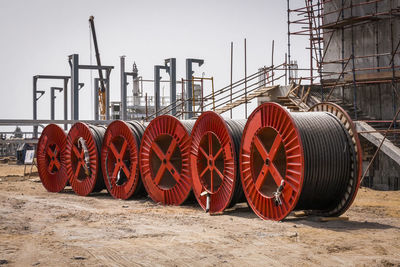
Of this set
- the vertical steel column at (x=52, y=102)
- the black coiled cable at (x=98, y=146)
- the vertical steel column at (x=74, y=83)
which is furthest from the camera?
the vertical steel column at (x=52, y=102)

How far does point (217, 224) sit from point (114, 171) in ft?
22.3

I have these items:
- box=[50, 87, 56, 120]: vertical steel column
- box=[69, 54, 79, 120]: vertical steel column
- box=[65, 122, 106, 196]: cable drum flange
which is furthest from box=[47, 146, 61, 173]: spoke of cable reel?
box=[50, 87, 56, 120]: vertical steel column

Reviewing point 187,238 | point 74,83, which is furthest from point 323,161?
point 74,83

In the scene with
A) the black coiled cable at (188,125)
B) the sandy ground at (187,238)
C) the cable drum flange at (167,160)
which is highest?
the black coiled cable at (188,125)

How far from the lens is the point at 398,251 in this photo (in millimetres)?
8891

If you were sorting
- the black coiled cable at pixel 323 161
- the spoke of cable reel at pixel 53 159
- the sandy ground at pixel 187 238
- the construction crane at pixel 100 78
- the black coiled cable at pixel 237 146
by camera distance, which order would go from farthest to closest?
the construction crane at pixel 100 78 → the spoke of cable reel at pixel 53 159 → the black coiled cable at pixel 237 146 → the black coiled cable at pixel 323 161 → the sandy ground at pixel 187 238

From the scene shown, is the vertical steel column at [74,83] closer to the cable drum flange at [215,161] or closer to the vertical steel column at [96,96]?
the vertical steel column at [96,96]

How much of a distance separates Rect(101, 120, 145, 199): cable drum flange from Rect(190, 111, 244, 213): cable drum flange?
9.40 feet

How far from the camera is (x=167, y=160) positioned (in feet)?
52.2

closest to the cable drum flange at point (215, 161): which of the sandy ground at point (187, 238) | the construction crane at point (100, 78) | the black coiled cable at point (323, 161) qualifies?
the sandy ground at point (187, 238)

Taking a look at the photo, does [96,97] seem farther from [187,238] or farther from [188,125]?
[187,238]

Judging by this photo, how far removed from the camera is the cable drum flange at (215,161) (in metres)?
13.4

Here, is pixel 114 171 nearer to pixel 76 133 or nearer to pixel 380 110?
pixel 76 133

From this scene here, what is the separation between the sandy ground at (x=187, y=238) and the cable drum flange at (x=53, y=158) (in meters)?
5.47
